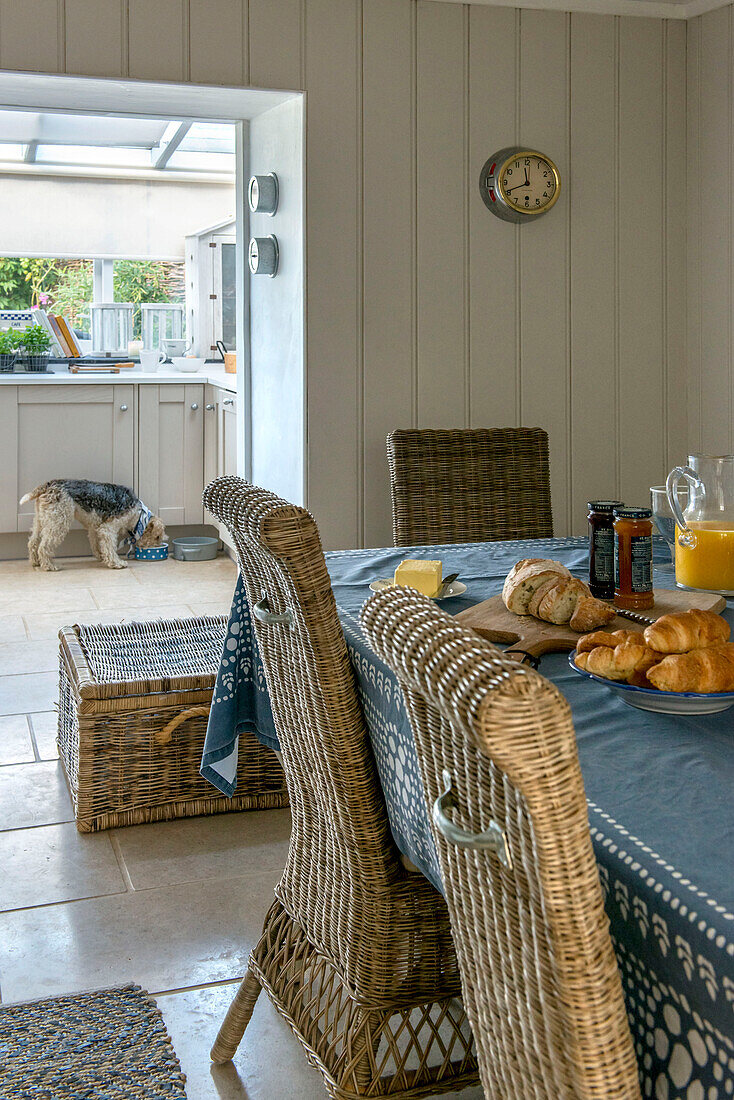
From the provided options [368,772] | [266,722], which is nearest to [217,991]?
[266,722]

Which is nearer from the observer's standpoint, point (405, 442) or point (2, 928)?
point (2, 928)

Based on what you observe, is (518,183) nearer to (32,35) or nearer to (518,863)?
(32,35)

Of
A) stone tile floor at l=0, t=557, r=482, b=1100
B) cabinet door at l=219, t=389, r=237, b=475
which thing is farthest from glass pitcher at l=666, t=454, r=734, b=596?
cabinet door at l=219, t=389, r=237, b=475

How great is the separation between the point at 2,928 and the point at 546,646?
53.7 inches

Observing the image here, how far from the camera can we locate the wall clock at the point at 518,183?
139 inches

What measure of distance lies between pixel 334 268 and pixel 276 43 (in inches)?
27.1

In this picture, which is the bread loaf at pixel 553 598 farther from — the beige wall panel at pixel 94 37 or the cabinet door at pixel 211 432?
the cabinet door at pixel 211 432

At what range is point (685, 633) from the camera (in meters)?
1.33

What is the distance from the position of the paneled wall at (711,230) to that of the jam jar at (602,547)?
2005mm

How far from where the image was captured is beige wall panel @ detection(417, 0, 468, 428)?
3.47m

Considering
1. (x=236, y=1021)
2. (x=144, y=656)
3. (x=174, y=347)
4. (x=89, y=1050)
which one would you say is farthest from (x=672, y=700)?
(x=174, y=347)

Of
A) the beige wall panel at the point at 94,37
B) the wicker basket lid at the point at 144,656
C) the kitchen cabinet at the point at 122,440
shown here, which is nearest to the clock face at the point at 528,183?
the beige wall panel at the point at 94,37

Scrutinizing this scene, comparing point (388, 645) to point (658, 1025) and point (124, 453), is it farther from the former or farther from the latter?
point (124, 453)

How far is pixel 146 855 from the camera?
2.55 metres
